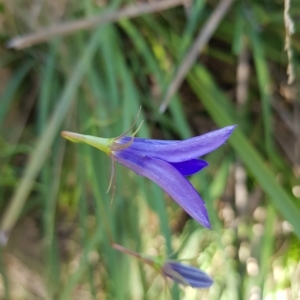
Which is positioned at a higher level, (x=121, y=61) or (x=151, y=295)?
(x=121, y=61)

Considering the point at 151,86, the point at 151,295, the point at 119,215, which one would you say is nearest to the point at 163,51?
the point at 151,86

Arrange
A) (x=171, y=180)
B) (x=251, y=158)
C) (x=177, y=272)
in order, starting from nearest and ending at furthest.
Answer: (x=171, y=180), (x=177, y=272), (x=251, y=158)

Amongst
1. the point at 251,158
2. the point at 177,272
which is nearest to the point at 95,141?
the point at 177,272

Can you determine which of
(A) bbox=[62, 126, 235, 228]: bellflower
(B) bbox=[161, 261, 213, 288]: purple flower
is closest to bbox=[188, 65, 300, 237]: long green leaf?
(B) bbox=[161, 261, 213, 288]: purple flower

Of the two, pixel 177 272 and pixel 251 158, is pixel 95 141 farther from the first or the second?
pixel 251 158

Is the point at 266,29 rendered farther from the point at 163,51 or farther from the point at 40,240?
the point at 40,240

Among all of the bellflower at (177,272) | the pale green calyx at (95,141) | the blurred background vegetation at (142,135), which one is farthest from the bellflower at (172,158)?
the blurred background vegetation at (142,135)
